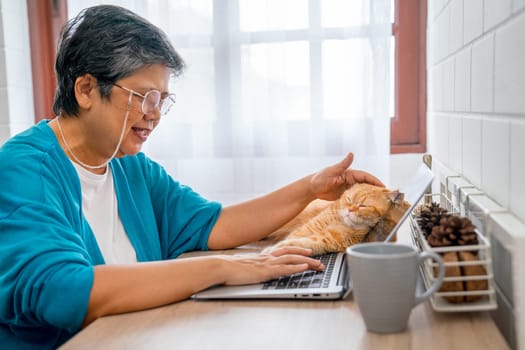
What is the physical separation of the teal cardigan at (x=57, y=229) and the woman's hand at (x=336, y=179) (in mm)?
273

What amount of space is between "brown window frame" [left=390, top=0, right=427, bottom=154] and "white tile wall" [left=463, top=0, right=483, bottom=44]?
0.99 metres

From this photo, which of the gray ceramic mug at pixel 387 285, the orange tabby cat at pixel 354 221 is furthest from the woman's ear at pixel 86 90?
the gray ceramic mug at pixel 387 285

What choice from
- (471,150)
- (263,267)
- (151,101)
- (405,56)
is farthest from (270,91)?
(263,267)

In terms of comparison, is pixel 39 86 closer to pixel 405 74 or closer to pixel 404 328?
pixel 405 74

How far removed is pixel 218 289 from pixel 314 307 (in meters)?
0.20

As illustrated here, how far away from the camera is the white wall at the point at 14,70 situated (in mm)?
2203

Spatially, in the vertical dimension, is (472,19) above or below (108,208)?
above

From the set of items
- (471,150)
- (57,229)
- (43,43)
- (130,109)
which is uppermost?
(43,43)

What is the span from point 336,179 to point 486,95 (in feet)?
1.63

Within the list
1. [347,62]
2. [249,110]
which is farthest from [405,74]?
[249,110]

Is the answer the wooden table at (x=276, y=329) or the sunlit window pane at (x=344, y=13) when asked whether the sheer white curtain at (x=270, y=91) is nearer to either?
the sunlit window pane at (x=344, y=13)

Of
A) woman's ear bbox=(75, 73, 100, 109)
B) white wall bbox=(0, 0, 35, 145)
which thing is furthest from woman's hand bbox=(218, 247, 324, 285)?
white wall bbox=(0, 0, 35, 145)

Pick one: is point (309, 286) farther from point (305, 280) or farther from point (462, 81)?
point (462, 81)

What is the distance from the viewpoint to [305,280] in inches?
39.1
